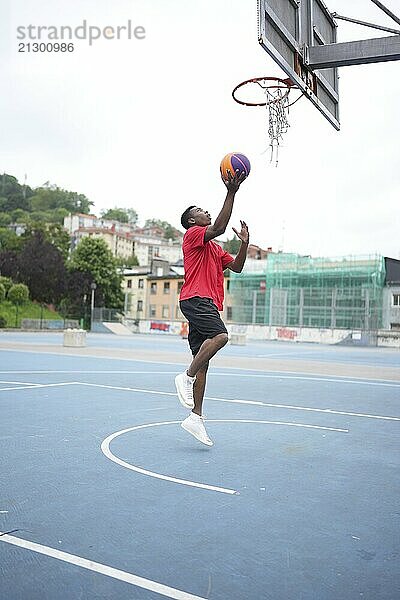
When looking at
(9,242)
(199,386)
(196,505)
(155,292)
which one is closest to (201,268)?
(199,386)

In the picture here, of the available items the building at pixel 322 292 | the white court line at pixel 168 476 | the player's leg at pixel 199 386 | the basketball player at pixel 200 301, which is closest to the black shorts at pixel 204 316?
the basketball player at pixel 200 301

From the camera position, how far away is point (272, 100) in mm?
11594

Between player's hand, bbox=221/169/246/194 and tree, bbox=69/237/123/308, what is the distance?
63.2 m

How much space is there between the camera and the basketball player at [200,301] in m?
5.82

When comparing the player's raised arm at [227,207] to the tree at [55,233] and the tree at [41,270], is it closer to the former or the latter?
the tree at [41,270]

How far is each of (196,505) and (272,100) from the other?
29.9 feet

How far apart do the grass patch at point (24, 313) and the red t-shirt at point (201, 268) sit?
160 feet

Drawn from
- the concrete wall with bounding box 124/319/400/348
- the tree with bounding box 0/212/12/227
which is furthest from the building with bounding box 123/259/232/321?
the tree with bounding box 0/212/12/227

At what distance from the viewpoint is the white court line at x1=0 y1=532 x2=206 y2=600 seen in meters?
2.70

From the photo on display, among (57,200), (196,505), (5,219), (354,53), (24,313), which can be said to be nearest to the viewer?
(196,505)

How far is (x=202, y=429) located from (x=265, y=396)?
4.71 metres

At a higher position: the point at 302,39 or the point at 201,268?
the point at 302,39

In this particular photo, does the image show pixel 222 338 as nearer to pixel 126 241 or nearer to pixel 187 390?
pixel 187 390

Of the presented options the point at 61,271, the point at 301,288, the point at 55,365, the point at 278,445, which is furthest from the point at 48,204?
the point at 278,445
